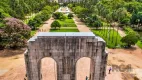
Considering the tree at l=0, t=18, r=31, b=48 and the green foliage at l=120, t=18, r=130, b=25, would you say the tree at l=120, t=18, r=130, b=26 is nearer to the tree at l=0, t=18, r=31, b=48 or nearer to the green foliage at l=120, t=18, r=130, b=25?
the green foliage at l=120, t=18, r=130, b=25

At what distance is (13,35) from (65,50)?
2054 cm

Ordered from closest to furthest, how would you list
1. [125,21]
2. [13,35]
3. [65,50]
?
1. [65,50]
2. [13,35]
3. [125,21]

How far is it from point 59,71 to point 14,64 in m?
14.3

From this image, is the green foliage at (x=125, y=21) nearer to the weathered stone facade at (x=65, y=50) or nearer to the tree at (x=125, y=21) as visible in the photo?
the tree at (x=125, y=21)

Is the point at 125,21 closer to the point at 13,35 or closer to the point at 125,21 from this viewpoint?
the point at 125,21

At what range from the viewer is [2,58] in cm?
3572

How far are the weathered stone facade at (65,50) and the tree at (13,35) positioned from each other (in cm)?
1829

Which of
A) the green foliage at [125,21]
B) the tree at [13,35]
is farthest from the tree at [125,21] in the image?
the tree at [13,35]

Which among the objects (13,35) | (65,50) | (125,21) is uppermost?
(65,50)

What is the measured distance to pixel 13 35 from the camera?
38188 mm

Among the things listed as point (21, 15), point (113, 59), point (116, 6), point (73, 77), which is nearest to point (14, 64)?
point (73, 77)

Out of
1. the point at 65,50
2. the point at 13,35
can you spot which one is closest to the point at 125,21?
the point at 13,35

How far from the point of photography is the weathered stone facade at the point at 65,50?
20.7m

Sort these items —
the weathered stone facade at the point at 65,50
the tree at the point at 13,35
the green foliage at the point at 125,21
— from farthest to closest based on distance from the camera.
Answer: the green foliage at the point at 125,21
the tree at the point at 13,35
the weathered stone facade at the point at 65,50
